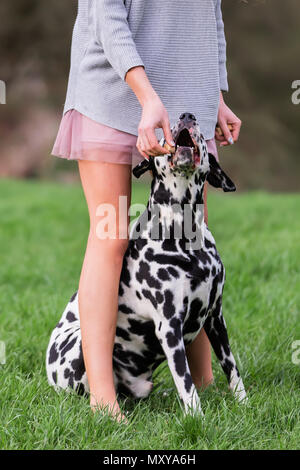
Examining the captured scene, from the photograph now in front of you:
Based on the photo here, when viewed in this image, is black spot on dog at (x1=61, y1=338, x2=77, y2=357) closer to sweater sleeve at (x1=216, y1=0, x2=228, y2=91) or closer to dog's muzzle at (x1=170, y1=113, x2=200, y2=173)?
dog's muzzle at (x1=170, y1=113, x2=200, y2=173)

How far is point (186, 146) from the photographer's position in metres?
2.09

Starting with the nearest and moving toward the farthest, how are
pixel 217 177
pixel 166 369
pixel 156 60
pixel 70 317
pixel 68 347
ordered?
pixel 156 60 → pixel 217 177 → pixel 68 347 → pixel 70 317 → pixel 166 369

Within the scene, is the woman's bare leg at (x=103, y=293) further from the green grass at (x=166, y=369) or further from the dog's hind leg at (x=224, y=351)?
the dog's hind leg at (x=224, y=351)

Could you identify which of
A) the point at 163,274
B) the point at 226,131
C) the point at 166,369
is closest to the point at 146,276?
the point at 163,274

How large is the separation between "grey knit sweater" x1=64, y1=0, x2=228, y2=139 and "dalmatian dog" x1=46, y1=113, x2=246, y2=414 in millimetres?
186

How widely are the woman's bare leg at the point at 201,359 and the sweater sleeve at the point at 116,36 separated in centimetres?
67

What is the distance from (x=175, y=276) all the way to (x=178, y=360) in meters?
0.27

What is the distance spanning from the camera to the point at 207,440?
2.00m

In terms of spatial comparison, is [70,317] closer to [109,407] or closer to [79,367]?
[79,367]

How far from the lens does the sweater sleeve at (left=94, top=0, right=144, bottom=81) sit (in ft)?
6.71

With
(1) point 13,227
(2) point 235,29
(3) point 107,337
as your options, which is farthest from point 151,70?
(2) point 235,29

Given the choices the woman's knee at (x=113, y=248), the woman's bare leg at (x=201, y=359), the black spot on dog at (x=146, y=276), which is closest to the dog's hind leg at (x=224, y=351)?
the woman's bare leg at (x=201, y=359)

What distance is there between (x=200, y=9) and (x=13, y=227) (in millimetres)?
4605

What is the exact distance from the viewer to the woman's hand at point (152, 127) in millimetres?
1984
